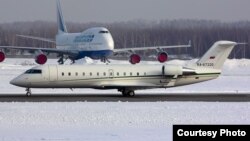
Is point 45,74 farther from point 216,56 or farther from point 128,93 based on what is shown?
point 216,56

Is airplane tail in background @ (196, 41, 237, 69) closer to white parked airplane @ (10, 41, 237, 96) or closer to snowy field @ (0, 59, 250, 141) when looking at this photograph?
white parked airplane @ (10, 41, 237, 96)

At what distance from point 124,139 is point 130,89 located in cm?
1578

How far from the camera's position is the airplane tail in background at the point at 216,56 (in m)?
33.5

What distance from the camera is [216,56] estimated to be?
111 feet

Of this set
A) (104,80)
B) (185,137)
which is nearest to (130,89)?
(104,80)

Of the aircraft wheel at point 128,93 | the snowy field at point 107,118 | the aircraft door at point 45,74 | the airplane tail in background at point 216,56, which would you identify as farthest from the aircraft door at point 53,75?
the airplane tail in background at point 216,56

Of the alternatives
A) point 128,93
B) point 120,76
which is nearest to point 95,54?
point 120,76

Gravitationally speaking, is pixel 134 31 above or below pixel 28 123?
above

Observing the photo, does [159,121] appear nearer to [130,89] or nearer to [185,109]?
[185,109]

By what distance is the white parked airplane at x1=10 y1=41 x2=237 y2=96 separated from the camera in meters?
31.8

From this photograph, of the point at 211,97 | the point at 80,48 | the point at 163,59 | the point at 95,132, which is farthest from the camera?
the point at 80,48

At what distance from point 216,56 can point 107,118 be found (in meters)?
14.0

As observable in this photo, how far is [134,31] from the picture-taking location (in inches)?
6619

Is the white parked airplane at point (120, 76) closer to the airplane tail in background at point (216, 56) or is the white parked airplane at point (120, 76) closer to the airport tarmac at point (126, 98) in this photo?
the airplane tail in background at point (216, 56)
